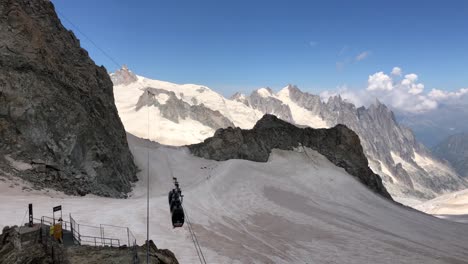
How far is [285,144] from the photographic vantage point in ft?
263

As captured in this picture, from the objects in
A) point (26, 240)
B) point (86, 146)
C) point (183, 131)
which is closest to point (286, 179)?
point (86, 146)

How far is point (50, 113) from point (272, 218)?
28.6 meters

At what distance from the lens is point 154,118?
19750 cm

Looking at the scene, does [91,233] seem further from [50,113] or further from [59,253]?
[50,113]

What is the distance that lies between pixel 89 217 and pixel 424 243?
102 ft

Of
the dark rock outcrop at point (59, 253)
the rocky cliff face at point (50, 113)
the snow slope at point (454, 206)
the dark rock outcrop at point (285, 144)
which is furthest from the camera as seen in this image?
the snow slope at point (454, 206)

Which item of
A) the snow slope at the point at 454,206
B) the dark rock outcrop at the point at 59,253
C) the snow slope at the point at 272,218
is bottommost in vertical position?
the snow slope at the point at 454,206

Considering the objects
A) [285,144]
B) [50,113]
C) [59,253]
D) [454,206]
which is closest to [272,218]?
[59,253]

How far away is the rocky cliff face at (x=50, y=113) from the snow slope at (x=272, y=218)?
5095 mm

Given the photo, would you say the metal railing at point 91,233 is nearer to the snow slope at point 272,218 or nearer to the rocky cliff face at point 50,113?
the snow slope at point 272,218

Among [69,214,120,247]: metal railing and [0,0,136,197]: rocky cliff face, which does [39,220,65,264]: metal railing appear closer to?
[69,214,120,247]: metal railing

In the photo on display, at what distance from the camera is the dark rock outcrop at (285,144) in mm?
77375

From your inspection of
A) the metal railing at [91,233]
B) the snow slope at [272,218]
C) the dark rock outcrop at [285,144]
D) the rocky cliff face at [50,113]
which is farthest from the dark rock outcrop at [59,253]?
the dark rock outcrop at [285,144]

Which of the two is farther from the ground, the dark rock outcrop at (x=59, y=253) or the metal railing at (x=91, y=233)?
the dark rock outcrop at (x=59, y=253)
